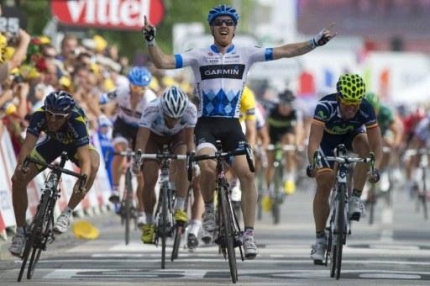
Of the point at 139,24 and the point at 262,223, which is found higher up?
the point at 139,24

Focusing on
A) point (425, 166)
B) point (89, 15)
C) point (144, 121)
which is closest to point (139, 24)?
point (89, 15)

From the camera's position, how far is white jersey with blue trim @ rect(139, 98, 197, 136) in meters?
18.0

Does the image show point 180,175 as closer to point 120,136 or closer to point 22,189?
point 22,189

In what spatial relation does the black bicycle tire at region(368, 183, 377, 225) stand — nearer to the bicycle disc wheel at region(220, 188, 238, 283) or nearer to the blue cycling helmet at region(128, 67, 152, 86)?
the blue cycling helmet at region(128, 67, 152, 86)

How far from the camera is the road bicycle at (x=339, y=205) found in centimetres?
1606

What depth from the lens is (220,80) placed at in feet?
54.7

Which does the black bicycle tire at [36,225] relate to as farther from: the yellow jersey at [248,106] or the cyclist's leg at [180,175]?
the yellow jersey at [248,106]

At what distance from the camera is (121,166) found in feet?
74.7

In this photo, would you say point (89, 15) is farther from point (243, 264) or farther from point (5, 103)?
point (243, 264)

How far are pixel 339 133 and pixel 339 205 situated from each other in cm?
107

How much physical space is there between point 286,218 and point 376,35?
3758 inches

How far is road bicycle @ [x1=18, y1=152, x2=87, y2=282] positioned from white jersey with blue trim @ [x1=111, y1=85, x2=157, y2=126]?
6.08 meters

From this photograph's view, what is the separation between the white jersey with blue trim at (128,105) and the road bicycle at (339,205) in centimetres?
565

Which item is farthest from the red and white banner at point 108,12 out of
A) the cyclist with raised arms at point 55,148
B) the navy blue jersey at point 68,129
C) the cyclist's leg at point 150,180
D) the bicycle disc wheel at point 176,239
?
the navy blue jersey at point 68,129
